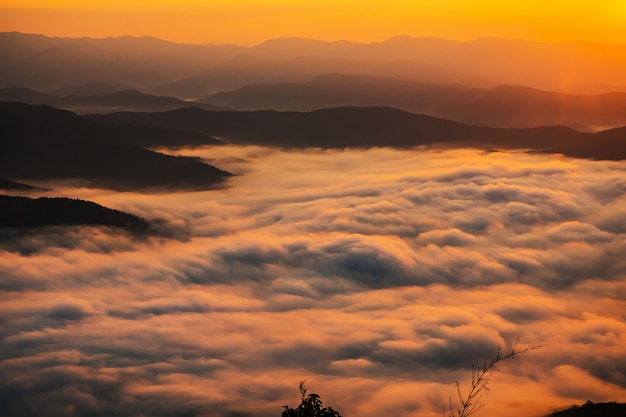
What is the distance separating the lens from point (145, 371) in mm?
127125

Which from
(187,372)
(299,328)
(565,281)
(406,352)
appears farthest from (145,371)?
(565,281)

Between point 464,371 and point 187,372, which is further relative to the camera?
point 464,371

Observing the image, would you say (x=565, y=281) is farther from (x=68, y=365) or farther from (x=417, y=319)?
(x=68, y=365)

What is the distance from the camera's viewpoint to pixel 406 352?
14112cm

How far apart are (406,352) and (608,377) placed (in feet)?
108

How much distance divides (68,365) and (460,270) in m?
99.7

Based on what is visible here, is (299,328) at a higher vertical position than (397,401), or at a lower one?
higher

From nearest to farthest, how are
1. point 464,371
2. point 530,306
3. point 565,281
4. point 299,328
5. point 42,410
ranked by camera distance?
point 42,410
point 464,371
point 299,328
point 530,306
point 565,281

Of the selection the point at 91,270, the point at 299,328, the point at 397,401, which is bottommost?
the point at 397,401

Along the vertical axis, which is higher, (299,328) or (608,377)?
(299,328)

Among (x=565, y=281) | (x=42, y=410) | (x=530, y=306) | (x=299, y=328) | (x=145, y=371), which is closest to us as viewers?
(x=42, y=410)

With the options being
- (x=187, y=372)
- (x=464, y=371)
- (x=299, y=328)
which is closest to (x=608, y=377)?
(x=464, y=371)

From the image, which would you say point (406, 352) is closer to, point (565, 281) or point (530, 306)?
point (530, 306)

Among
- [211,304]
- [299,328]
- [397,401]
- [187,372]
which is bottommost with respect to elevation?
[397,401]
